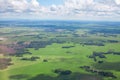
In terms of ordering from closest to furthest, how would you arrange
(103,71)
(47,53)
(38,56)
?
(103,71) < (38,56) < (47,53)

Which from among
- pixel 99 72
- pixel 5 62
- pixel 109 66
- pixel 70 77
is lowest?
pixel 70 77

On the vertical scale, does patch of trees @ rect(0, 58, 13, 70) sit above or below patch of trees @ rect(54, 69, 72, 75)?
above

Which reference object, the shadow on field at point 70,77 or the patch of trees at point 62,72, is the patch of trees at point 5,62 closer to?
the shadow on field at point 70,77

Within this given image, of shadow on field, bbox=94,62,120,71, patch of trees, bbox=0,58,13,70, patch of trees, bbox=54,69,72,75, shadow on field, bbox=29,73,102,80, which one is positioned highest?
patch of trees, bbox=0,58,13,70

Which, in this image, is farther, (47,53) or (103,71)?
(47,53)

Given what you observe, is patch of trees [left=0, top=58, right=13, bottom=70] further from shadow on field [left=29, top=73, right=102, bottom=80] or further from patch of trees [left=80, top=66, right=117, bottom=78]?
patch of trees [left=80, top=66, right=117, bottom=78]

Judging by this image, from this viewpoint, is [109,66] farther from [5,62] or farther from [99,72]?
[5,62]

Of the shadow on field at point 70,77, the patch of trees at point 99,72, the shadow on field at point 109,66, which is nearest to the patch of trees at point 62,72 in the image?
the shadow on field at point 70,77

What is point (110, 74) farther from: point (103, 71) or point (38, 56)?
point (38, 56)

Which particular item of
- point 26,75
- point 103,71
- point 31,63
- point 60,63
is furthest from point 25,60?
point 103,71

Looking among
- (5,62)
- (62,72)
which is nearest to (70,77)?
(62,72)

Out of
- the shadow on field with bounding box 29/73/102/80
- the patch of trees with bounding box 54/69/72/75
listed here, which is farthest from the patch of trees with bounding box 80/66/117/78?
the patch of trees with bounding box 54/69/72/75
